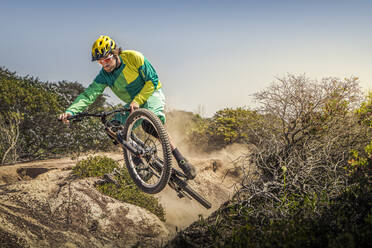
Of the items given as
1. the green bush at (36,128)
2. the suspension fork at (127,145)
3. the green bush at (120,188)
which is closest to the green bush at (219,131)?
the green bush at (36,128)

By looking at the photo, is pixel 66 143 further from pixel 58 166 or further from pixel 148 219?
pixel 148 219

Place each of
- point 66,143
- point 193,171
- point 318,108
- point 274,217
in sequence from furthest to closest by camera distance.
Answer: point 66,143 < point 318,108 < point 193,171 < point 274,217

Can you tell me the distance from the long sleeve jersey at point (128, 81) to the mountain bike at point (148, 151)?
30cm

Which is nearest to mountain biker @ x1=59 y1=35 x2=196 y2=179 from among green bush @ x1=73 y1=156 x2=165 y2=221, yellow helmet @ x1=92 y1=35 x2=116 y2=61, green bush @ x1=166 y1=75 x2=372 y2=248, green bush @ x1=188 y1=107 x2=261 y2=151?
yellow helmet @ x1=92 y1=35 x2=116 y2=61

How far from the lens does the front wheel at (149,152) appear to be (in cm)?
368

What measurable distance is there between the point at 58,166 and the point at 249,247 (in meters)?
5.37

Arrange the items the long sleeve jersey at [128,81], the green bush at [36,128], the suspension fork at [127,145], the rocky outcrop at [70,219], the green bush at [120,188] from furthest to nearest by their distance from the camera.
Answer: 1. the green bush at [36,128]
2. the green bush at [120,188]
3. the long sleeve jersey at [128,81]
4. the suspension fork at [127,145]
5. the rocky outcrop at [70,219]

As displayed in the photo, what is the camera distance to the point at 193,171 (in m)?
4.11

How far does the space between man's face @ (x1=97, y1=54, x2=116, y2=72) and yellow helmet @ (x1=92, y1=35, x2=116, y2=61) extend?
8cm

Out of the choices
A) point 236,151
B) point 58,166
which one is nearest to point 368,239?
point 58,166

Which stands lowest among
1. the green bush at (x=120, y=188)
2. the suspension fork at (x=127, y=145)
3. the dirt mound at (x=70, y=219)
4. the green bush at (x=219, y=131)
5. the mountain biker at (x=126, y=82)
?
the dirt mound at (x=70, y=219)

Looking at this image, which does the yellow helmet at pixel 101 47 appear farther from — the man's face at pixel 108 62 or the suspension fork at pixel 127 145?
the suspension fork at pixel 127 145

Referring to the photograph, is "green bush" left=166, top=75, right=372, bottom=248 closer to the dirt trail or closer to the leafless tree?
the leafless tree

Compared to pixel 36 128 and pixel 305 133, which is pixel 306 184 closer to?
pixel 305 133
